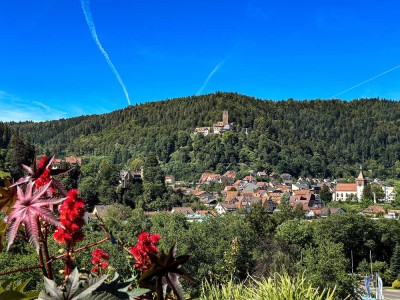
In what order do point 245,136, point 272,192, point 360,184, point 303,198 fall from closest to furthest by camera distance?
1. point 303,198
2. point 272,192
3. point 360,184
4. point 245,136

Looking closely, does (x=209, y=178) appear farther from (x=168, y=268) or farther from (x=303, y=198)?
(x=168, y=268)

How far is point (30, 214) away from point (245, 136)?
284 feet

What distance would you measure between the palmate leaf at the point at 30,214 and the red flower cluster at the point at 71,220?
80mm

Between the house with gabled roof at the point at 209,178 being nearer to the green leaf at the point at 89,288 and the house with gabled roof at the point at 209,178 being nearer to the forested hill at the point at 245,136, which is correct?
the forested hill at the point at 245,136

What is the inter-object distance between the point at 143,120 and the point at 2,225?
329ft

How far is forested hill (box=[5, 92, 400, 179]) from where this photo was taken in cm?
8000

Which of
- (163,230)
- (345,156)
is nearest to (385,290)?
(163,230)

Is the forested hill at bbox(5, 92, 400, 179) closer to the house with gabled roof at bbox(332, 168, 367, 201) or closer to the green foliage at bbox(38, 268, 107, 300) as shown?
the house with gabled roof at bbox(332, 168, 367, 201)

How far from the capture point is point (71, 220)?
0.88 m

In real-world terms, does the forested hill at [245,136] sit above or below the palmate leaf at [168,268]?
above

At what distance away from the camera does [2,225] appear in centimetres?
83

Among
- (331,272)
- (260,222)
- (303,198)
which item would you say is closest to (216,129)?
(303,198)

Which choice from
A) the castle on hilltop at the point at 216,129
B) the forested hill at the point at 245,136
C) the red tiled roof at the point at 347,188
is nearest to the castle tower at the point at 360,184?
the red tiled roof at the point at 347,188

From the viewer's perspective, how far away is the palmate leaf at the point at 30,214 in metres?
0.75
